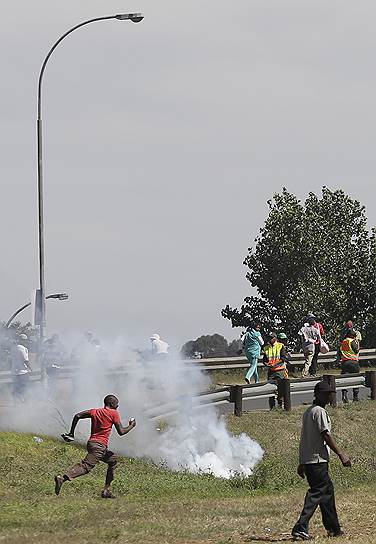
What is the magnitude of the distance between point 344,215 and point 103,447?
1745 inches

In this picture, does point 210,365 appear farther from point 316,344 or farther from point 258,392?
point 258,392

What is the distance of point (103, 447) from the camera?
56.6 ft

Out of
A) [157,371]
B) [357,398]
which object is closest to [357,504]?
[157,371]

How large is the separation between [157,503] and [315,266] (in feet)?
139

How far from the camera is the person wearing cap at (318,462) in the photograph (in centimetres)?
1397

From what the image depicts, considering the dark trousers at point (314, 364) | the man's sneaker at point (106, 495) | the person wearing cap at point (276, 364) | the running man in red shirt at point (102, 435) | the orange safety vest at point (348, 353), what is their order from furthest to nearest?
the dark trousers at point (314, 364) → the orange safety vest at point (348, 353) → the person wearing cap at point (276, 364) → the man's sneaker at point (106, 495) → the running man in red shirt at point (102, 435)

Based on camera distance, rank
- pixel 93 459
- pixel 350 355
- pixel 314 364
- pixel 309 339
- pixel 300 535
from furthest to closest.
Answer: pixel 314 364 → pixel 309 339 → pixel 350 355 → pixel 93 459 → pixel 300 535

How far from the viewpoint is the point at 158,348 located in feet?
97.2

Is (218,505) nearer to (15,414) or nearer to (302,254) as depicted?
(15,414)

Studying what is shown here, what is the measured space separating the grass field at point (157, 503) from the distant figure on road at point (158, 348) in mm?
5101

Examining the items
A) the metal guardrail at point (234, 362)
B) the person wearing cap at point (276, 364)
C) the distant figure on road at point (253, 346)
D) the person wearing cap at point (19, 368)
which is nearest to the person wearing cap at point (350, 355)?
the distant figure on road at point (253, 346)

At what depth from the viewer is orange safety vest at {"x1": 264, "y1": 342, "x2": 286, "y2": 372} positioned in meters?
28.4

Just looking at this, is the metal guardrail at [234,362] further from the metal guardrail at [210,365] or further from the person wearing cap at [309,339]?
the person wearing cap at [309,339]

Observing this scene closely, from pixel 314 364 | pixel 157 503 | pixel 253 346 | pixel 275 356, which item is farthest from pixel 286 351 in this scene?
pixel 157 503
